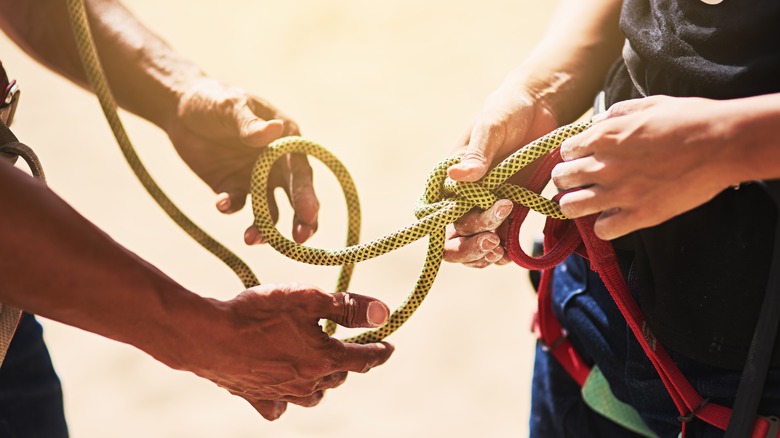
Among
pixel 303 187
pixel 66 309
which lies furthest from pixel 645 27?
pixel 66 309

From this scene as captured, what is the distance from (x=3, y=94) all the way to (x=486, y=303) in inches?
79.0

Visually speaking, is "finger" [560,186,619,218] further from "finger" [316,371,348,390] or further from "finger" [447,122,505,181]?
"finger" [316,371,348,390]

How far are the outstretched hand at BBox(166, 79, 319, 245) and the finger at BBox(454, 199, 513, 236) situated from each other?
361 millimetres

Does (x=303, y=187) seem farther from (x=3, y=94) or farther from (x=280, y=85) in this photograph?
(x=280, y=85)

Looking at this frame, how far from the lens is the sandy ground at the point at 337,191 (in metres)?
2.78

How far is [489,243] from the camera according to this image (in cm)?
135

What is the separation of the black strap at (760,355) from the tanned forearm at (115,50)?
1.14 m

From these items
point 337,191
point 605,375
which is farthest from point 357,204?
point 337,191

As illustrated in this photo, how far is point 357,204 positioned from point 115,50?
610 millimetres

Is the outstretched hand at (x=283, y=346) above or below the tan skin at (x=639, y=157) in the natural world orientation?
above

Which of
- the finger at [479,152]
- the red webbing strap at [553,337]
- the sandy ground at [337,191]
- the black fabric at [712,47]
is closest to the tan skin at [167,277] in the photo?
the finger at [479,152]

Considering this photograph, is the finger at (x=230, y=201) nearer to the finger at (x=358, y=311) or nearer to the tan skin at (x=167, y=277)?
the tan skin at (x=167, y=277)

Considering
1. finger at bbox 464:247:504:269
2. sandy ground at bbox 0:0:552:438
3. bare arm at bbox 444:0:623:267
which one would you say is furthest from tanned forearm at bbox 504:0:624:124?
sandy ground at bbox 0:0:552:438

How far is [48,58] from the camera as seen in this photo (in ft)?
5.93
